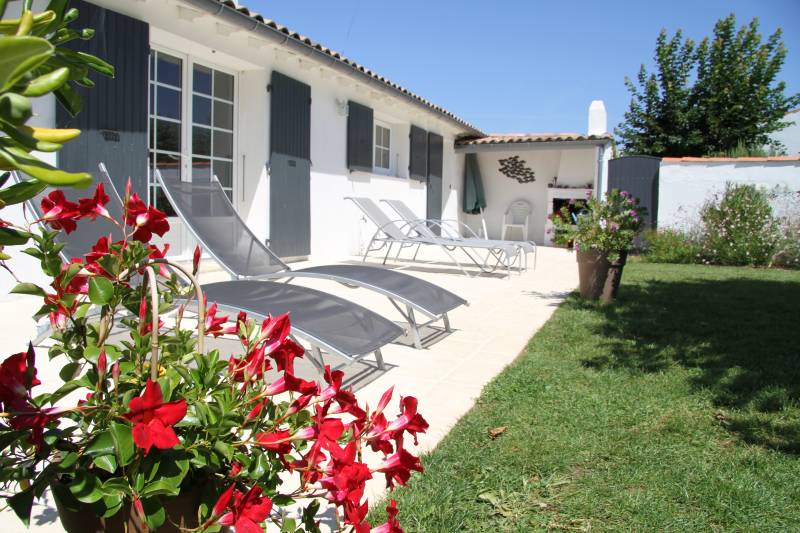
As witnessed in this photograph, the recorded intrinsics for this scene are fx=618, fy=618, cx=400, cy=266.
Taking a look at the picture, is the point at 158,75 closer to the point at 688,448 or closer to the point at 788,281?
the point at 688,448

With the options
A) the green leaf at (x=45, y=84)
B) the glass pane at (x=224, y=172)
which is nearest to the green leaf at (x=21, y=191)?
the green leaf at (x=45, y=84)

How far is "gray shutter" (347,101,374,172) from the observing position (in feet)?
30.2

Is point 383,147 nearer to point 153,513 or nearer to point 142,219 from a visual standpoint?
point 142,219

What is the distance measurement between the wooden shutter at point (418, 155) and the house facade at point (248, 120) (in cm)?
4

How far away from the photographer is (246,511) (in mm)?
943

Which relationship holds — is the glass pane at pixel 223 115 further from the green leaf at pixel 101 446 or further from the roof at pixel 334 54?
the green leaf at pixel 101 446

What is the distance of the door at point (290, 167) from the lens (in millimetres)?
7492

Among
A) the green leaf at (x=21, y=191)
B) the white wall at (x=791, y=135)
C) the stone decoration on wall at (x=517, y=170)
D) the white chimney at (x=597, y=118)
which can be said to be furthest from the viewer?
the white wall at (x=791, y=135)

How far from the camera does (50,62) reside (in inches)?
33.2

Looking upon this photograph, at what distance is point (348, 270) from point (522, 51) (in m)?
15.4

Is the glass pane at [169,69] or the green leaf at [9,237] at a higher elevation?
the glass pane at [169,69]

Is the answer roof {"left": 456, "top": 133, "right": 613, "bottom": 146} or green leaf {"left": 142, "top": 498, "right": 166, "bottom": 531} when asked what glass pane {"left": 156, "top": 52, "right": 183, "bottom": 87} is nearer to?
green leaf {"left": 142, "top": 498, "right": 166, "bottom": 531}

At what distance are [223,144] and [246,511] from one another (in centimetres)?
684

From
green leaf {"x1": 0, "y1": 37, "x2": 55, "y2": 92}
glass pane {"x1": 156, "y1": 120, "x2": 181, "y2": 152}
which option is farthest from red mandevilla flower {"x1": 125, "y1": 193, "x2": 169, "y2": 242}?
glass pane {"x1": 156, "y1": 120, "x2": 181, "y2": 152}
